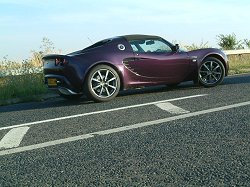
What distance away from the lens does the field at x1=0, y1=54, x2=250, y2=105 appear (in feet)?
32.6

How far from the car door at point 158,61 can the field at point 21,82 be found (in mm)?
2503

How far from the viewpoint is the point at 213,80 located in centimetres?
915

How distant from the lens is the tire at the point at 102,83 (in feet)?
26.0

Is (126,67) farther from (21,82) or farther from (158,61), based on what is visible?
(21,82)

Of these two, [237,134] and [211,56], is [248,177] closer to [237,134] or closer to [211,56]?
[237,134]

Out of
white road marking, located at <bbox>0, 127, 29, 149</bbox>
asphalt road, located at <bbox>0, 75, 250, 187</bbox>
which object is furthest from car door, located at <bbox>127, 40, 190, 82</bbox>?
white road marking, located at <bbox>0, 127, 29, 149</bbox>

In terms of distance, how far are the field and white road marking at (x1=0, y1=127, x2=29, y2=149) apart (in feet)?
12.3

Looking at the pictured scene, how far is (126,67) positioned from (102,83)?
592mm

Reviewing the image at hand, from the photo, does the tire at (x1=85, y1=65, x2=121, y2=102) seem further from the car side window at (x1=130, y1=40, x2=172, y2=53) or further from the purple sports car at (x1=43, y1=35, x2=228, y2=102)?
the car side window at (x1=130, y1=40, x2=172, y2=53)

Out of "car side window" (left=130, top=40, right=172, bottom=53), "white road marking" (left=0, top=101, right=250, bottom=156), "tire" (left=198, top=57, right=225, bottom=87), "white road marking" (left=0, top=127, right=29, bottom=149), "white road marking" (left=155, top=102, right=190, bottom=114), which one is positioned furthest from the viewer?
"tire" (left=198, top=57, right=225, bottom=87)

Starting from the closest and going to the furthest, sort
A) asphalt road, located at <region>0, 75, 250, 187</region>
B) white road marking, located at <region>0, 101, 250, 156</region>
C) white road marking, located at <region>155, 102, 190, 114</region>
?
asphalt road, located at <region>0, 75, 250, 187</region>, white road marking, located at <region>0, 101, 250, 156</region>, white road marking, located at <region>155, 102, 190, 114</region>

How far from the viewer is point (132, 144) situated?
4469mm

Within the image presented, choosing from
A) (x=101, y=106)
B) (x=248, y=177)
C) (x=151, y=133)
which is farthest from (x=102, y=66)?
(x=248, y=177)

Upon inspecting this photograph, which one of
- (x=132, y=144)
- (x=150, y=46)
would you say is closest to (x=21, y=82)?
(x=150, y=46)
